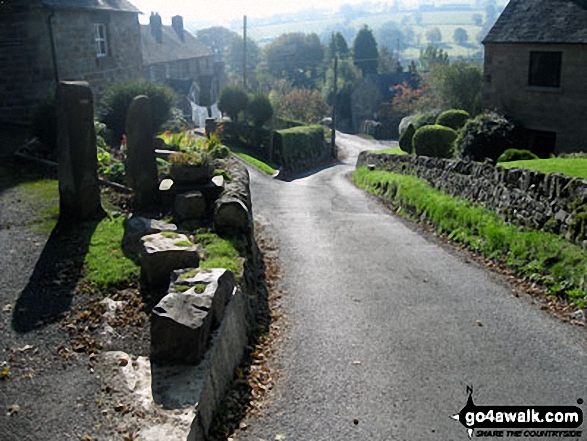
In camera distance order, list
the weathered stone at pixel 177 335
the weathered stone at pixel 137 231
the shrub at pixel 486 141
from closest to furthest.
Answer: the weathered stone at pixel 177 335 < the weathered stone at pixel 137 231 < the shrub at pixel 486 141

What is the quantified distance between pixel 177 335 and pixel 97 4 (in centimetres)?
2457

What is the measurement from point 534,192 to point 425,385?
651cm

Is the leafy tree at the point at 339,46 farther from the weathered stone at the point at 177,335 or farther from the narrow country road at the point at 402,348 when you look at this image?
the weathered stone at the point at 177,335

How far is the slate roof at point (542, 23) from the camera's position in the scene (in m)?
23.5

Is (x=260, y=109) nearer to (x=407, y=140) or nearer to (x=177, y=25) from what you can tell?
(x=407, y=140)

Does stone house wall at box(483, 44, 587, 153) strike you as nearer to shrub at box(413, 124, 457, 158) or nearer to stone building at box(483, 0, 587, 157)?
stone building at box(483, 0, 587, 157)

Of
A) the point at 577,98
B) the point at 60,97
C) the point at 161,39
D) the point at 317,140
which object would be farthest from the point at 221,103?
the point at 60,97

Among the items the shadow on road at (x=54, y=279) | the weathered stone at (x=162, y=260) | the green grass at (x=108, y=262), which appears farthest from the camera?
the green grass at (x=108, y=262)

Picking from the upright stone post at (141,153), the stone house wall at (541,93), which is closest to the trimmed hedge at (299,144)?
the stone house wall at (541,93)

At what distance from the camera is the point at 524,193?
505 inches

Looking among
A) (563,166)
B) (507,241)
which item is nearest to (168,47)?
(563,166)

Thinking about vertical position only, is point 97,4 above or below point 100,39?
above

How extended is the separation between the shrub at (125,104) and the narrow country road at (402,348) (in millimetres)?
9144

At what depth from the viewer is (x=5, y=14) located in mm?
22688
